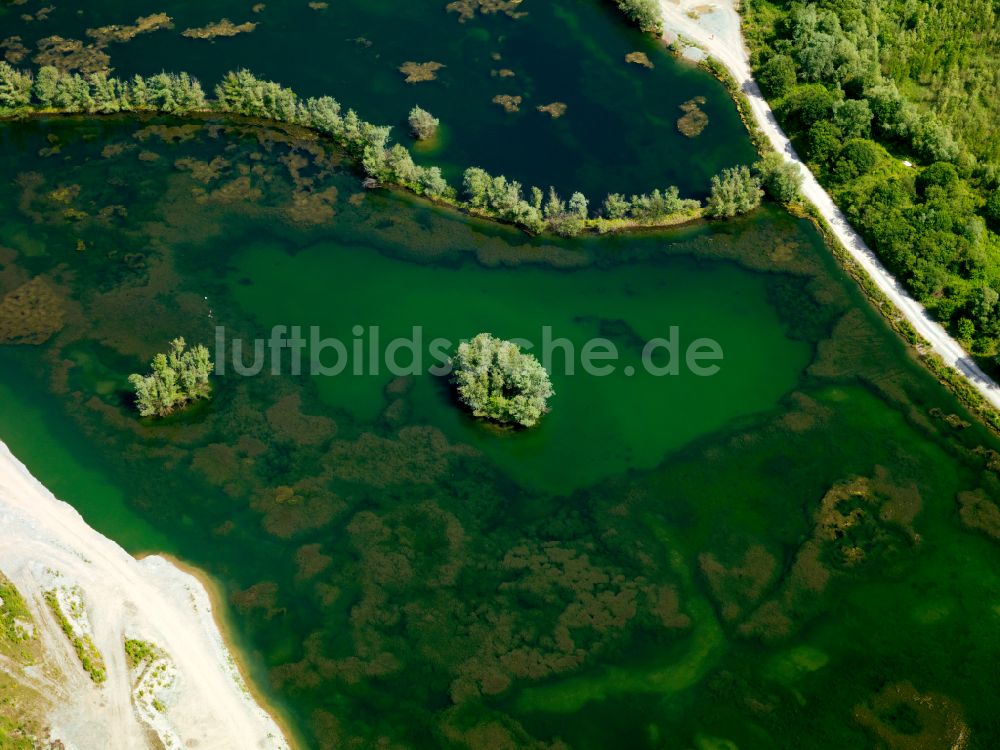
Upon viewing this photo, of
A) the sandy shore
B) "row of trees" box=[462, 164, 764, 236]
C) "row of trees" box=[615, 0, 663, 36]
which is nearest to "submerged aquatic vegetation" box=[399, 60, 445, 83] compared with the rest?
"row of trees" box=[462, 164, 764, 236]

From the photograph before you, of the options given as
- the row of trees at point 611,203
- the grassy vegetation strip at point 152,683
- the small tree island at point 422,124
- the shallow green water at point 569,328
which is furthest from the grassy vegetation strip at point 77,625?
the small tree island at point 422,124

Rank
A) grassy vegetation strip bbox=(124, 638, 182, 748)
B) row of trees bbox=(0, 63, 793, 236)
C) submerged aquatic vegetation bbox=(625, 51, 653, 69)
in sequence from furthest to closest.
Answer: submerged aquatic vegetation bbox=(625, 51, 653, 69) → row of trees bbox=(0, 63, 793, 236) → grassy vegetation strip bbox=(124, 638, 182, 748)

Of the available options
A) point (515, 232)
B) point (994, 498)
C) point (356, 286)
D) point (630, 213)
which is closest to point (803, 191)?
point (630, 213)

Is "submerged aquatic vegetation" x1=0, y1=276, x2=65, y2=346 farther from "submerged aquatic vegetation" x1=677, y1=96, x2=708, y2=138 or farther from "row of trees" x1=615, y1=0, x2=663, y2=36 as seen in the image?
"row of trees" x1=615, y1=0, x2=663, y2=36

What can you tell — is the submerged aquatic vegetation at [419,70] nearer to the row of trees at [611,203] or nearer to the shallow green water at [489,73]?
the shallow green water at [489,73]

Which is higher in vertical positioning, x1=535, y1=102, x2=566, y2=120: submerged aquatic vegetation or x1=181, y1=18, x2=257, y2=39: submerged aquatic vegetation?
x1=535, y1=102, x2=566, y2=120: submerged aquatic vegetation
